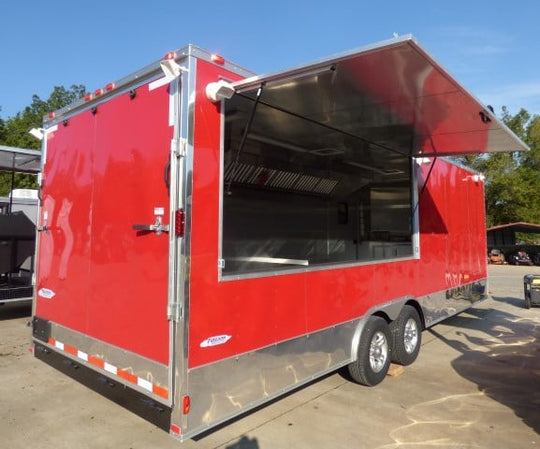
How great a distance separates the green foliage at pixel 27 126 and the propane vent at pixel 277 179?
1893cm

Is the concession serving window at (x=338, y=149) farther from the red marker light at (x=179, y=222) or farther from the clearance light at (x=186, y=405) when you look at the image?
the clearance light at (x=186, y=405)

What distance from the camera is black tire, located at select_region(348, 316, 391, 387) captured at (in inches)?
161

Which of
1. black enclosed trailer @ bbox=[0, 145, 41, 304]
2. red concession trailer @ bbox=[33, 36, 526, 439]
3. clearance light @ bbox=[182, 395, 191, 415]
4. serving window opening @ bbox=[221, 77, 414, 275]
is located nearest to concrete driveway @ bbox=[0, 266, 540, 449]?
red concession trailer @ bbox=[33, 36, 526, 439]

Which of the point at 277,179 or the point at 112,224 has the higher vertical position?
the point at 277,179

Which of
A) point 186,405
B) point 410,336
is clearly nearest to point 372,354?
point 410,336

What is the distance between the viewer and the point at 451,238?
6.50 metres

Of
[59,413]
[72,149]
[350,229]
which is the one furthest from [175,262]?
[350,229]

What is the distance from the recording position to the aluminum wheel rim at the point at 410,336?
197 inches

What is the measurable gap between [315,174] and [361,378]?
12.2 ft

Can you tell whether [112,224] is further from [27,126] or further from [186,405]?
[27,126]

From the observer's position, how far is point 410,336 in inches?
201

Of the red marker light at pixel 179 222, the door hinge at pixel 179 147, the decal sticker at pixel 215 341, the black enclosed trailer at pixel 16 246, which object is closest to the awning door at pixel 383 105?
the door hinge at pixel 179 147

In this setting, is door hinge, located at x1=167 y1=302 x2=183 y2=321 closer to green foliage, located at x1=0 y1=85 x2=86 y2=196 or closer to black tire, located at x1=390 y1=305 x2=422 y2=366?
black tire, located at x1=390 y1=305 x2=422 y2=366

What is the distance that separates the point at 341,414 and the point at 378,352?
38.4 inches
